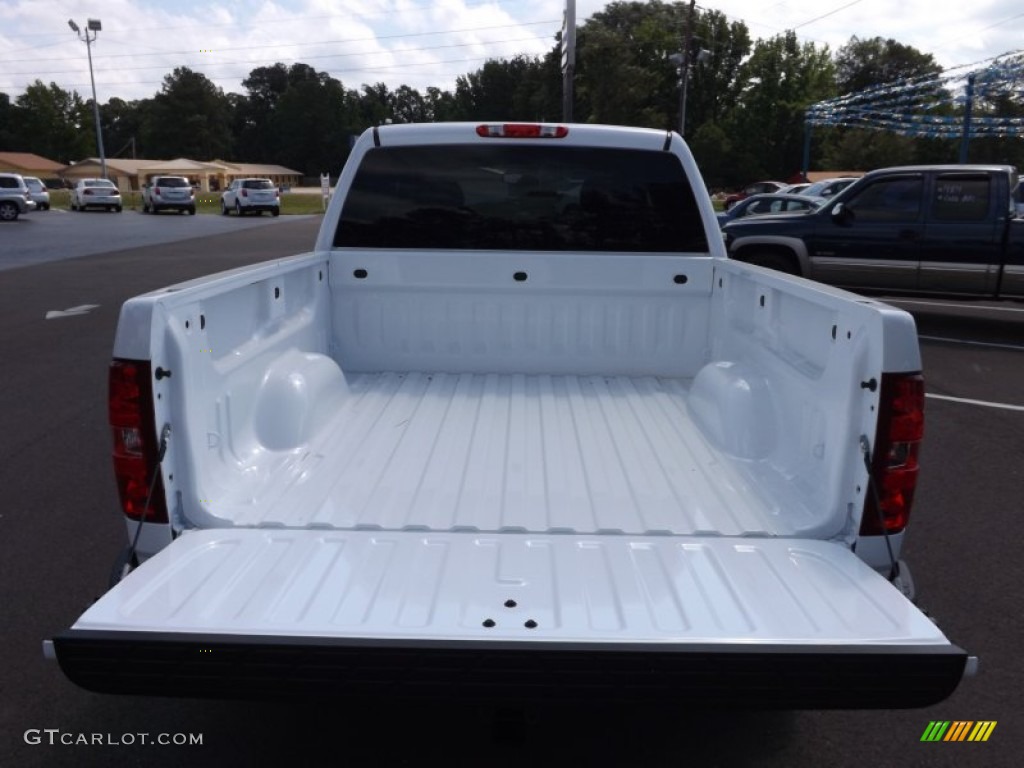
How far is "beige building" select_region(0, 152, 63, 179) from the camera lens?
9950 cm

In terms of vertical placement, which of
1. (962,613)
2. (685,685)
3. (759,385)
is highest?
(759,385)

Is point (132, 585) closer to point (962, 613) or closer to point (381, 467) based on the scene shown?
point (381, 467)

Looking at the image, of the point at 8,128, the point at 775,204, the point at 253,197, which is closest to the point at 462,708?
the point at 775,204

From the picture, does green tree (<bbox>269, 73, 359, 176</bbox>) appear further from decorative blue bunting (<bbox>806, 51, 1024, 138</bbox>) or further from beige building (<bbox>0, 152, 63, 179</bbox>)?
decorative blue bunting (<bbox>806, 51, 1024, 138</bbox>)

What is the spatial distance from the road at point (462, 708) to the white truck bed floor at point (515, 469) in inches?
23.3

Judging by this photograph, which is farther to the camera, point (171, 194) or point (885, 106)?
point (885, 106)

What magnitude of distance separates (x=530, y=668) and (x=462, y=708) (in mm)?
753

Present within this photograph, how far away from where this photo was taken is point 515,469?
3.37 metres

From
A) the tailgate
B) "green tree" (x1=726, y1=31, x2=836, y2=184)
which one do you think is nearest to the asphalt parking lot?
the tailgate

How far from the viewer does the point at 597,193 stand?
4527 millimetres

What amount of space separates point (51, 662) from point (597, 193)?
320 centimetres

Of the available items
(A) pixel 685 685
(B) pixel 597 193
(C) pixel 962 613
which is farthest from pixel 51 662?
(C) pixel 962 613

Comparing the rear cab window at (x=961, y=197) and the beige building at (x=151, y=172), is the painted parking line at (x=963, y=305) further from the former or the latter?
the beige building at (x=151, y=172)

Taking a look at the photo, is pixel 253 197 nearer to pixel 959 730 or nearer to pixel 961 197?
pixel 961 197
